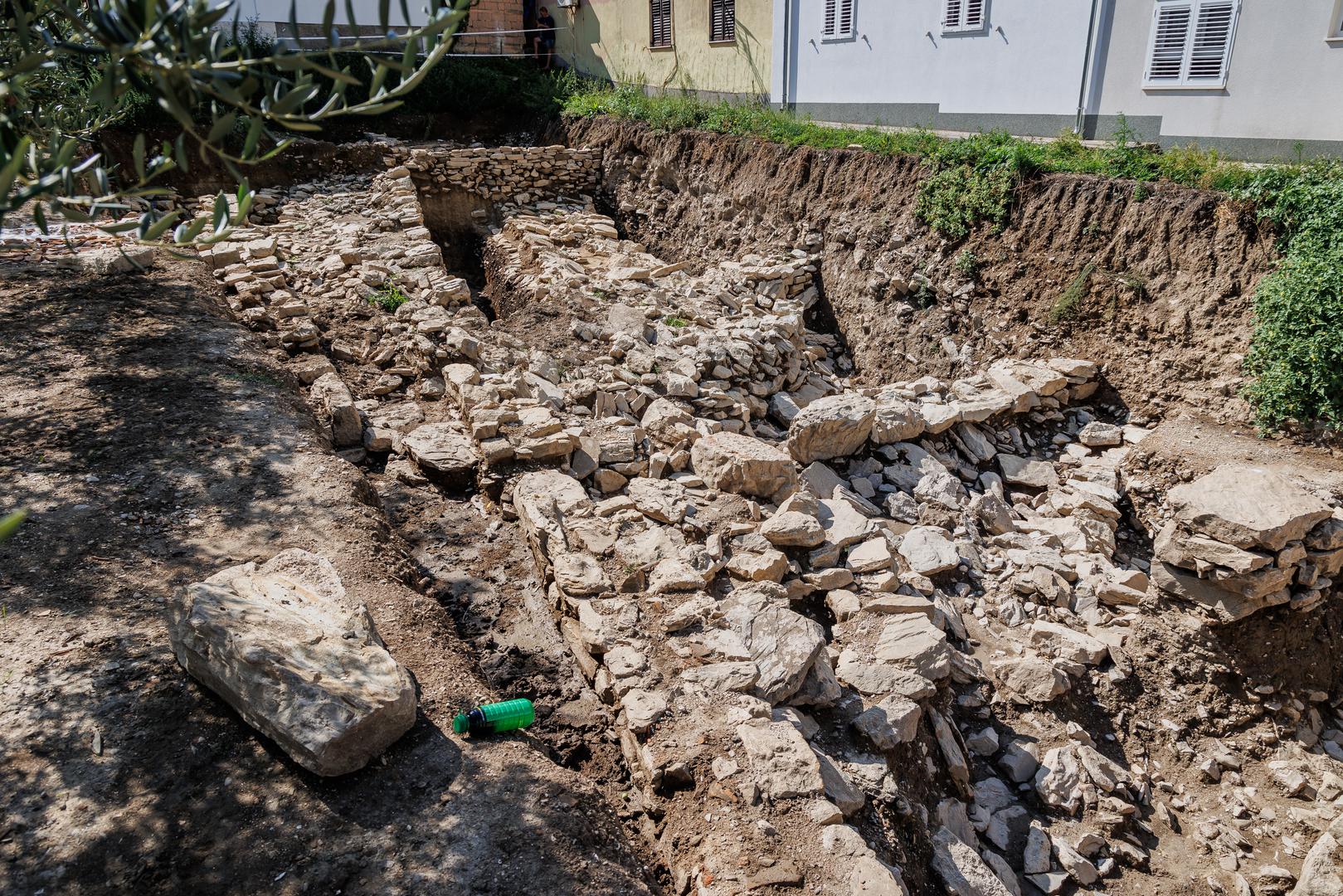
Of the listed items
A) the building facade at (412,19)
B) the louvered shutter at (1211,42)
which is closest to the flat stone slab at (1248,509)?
the louvered shutter at (1211,42)

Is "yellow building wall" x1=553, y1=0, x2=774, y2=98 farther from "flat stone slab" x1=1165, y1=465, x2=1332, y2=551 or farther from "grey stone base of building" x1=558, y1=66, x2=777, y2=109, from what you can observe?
"flat stone slab" x1=1165, y1=465, x2=1332, y2=551

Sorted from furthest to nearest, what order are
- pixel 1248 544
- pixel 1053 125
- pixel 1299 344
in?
pixel 1053 125
pixel 1299 344
pixel 1248 544

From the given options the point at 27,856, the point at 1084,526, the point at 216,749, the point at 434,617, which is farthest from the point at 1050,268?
the point at 27,856

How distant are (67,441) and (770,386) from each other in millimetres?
5873

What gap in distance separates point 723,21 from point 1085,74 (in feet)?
25.8

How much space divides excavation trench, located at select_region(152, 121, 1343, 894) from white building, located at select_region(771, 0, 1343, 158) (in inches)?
69.6

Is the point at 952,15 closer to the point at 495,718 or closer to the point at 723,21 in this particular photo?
the point at 723,21

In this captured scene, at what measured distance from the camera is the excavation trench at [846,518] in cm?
405

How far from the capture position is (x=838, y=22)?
12.9 m

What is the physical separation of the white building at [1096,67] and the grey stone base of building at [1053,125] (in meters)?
0.02

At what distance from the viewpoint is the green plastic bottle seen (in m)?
3.61

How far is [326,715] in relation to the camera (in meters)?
3.12

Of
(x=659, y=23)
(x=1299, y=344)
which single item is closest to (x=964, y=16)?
(x=1299, y=344)

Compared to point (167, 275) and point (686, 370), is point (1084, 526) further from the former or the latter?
point (167, 275)
